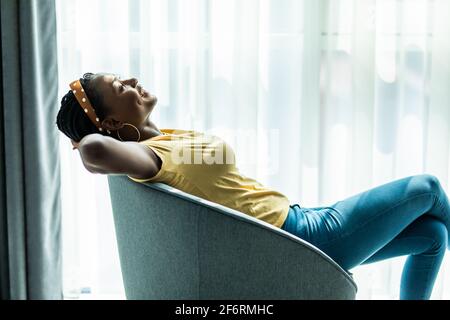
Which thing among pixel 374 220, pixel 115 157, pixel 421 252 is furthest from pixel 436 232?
A: pixel 115 157

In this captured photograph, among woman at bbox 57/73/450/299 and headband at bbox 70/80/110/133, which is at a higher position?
headband at bbox 70/80/110/133

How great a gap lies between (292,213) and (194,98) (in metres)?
0.77

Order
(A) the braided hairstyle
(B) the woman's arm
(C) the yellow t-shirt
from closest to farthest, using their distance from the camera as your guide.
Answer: (B) the woman's arm < (C) the yellow t-shirt < (A) the braided hairstyle

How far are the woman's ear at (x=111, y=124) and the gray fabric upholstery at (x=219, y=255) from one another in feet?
0.79

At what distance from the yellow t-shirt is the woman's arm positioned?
1.8 inches

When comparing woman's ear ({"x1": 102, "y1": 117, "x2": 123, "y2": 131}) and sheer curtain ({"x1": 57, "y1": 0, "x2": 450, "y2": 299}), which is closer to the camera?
woman's ear ({"x1": 102, "y1": 117, "x2": 123, "y2": 131})

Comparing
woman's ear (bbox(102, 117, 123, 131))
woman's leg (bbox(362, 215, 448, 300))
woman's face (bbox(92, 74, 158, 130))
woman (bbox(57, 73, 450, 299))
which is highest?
woman's face (bbox(92, 74, 158, 130))

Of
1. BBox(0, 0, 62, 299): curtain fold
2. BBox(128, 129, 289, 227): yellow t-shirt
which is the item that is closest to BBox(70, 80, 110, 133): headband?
BBox(128, 129, 289, 227): yellow t-shirt

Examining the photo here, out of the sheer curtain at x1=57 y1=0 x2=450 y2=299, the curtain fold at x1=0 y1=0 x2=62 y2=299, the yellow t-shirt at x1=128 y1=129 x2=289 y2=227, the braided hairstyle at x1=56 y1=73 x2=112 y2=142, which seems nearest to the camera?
the yellow t-shirt at x1=128 y1=129 x2=289 y2=227

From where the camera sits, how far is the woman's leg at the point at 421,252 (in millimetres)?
1498

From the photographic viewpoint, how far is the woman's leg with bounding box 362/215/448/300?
4.91 ft

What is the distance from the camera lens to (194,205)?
1.23 metres

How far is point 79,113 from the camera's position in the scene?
1.50 m

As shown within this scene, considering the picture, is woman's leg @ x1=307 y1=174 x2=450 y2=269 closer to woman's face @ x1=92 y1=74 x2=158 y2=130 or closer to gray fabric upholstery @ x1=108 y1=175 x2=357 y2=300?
gray fabric upholstery @ x1=108 y1=175 x2=357 y2=300
